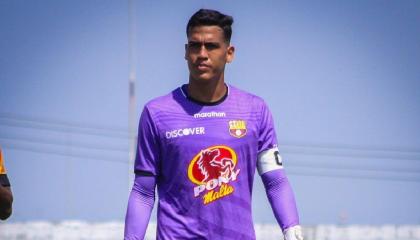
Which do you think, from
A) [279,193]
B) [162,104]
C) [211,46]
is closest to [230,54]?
[211,46]

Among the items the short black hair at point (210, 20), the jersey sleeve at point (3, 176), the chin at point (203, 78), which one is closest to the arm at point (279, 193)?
the chin at point (203, 78)

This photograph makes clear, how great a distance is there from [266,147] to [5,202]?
2.01 m

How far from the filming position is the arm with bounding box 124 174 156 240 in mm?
11023

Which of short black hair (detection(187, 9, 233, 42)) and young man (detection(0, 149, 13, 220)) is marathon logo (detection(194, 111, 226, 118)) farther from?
young man (detection(0, 149, 13, 220))

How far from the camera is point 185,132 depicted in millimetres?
10914

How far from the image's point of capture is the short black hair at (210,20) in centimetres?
1109

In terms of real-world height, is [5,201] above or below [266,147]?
below

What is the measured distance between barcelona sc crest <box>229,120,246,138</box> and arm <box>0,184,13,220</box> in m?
1.69

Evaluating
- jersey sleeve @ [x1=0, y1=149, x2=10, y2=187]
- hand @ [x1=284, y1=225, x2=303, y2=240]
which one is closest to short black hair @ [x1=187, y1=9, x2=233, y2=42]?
hand @ [x1=284, y1=225, x2=303, y2=240]

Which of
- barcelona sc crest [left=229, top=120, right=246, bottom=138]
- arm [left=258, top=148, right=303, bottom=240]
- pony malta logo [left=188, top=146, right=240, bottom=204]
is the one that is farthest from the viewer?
arm [left=258, top=148, right=303, bottom=240]

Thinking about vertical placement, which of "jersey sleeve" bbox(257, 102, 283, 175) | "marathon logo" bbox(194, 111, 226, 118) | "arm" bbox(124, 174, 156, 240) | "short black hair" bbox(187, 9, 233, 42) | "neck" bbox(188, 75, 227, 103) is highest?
"short black hair" bbox(187, 9, 233, 42)

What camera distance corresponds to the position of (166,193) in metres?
11.0

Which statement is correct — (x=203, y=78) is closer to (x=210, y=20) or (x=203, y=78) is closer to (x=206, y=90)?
(x=206, y=90)

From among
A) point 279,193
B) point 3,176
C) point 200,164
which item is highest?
point 200,164
